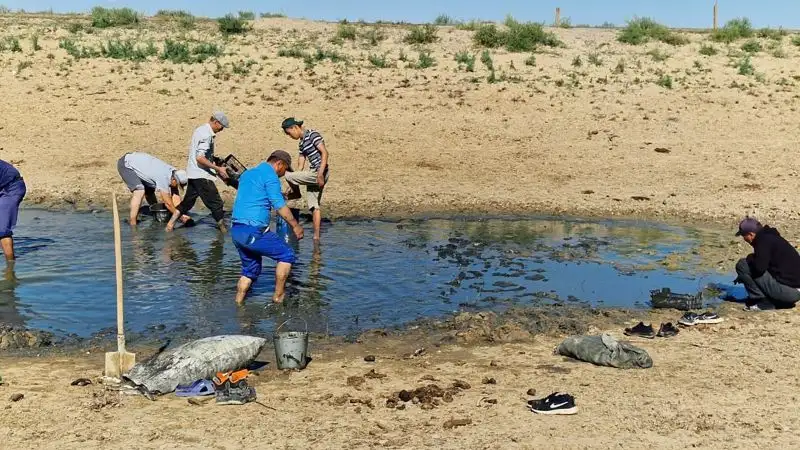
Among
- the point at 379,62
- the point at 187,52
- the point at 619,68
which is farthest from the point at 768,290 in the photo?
the point at 187,52

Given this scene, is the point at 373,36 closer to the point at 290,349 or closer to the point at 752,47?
the point at 752,47

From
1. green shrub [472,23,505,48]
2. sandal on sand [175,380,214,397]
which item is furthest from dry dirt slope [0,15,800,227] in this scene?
sandal on sand [175,380,214,397]

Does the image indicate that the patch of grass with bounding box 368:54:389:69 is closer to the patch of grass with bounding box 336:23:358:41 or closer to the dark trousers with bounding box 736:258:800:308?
the patch of grass with bounding box 336:23:358:41

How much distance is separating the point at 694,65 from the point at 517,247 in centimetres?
1575

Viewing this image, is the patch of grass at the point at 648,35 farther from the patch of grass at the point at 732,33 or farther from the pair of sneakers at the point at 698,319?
the pair of sneakers at the point at 698,319

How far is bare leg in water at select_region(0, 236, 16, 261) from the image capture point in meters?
11.8

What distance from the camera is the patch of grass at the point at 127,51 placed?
2586cm

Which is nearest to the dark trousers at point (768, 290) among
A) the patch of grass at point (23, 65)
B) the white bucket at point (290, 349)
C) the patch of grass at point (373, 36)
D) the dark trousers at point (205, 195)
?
the white bucket at point (290, 349)

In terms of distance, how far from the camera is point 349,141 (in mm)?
20531

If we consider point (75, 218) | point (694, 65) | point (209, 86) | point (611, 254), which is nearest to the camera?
point (611, 254)

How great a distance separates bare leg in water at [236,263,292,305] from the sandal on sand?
2731 millimetres

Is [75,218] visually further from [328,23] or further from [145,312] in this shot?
[328,23]

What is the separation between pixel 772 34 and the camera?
32.3 metres

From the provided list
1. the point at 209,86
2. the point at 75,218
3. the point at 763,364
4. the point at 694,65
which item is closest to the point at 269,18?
the point at 209,86
